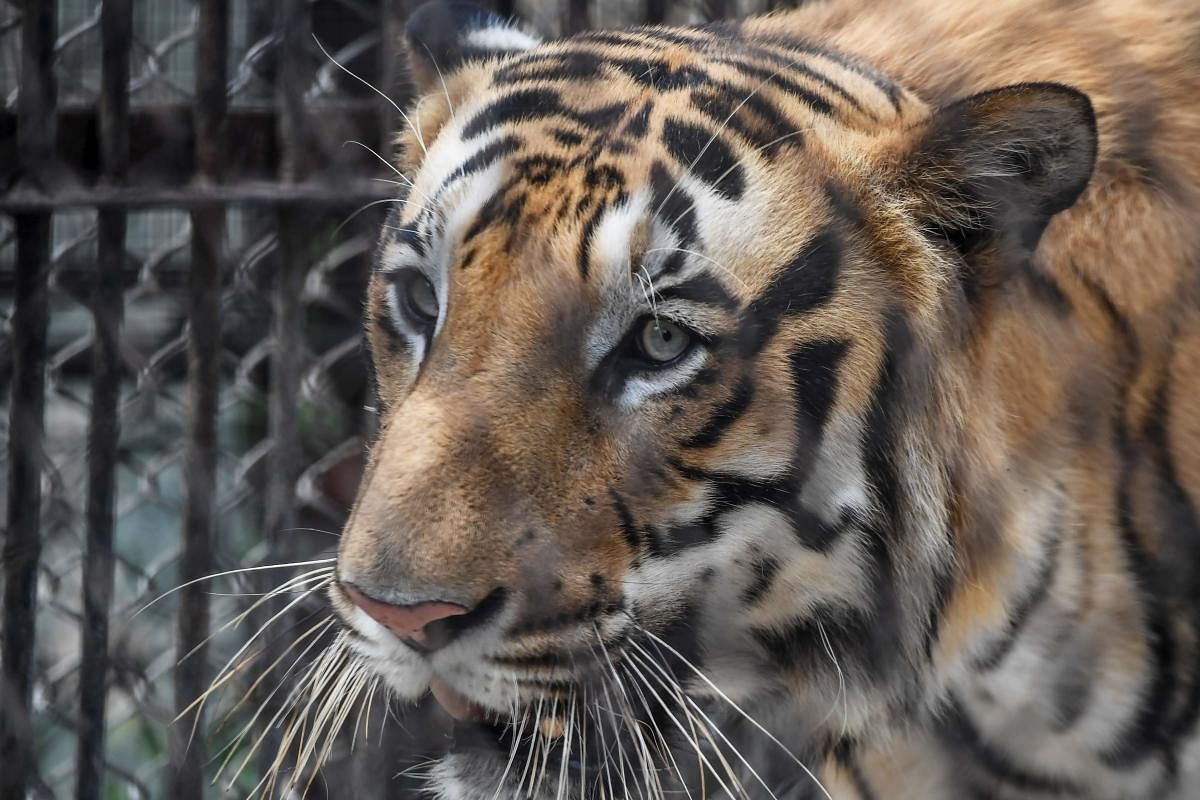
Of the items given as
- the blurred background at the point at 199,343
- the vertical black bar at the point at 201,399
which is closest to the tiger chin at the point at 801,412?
the blurred background at the point at 199,343

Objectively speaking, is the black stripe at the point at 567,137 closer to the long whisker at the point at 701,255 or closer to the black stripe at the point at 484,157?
the black stripe at the point at 484,157

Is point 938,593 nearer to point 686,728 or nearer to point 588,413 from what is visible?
point 686,728

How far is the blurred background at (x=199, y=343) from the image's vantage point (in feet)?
5.44

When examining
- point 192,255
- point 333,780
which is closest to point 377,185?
point 192,255

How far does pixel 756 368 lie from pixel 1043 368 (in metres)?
0.32

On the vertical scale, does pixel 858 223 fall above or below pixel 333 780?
above

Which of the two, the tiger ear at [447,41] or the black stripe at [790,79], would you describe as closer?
the black stripe at [790,79]

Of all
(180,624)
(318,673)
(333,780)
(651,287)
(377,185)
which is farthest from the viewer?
(333,780)

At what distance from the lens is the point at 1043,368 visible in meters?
1.25

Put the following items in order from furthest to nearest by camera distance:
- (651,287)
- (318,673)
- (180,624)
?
(180,624) → (318,673) → (651,287)

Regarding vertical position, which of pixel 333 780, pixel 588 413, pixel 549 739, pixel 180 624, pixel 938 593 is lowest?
pixel 333 780

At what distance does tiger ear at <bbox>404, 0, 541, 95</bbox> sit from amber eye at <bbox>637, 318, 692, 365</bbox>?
0.51 metres

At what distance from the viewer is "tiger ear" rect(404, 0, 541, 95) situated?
1.47 metres

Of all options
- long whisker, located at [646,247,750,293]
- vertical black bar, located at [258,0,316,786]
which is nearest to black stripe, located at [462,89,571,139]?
long whisker, located at [646,247,750,293]
